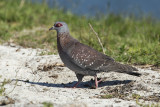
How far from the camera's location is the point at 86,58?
5.66 meters

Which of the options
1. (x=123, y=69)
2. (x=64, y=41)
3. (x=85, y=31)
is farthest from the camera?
(x=85, y=31)

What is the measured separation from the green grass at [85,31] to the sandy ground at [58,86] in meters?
0.95

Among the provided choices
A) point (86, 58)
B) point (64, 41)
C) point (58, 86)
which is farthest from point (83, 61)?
point (58, 86)

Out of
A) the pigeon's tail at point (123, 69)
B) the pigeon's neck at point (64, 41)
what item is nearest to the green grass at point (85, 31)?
the pigeon's tail at point (123, 69)

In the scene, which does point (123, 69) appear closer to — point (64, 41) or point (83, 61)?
point (83, 61)

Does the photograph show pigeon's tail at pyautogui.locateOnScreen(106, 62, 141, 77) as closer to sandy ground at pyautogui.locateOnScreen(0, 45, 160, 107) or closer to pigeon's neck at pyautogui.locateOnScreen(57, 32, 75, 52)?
sandy ground at pyautogui.locateOnScreen(0, 45, 160, 107)

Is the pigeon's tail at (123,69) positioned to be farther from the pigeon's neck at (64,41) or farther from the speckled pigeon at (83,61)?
the pigeon's neck at (64,41)

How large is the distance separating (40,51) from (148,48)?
97.9 inches

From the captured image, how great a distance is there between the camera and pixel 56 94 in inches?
199

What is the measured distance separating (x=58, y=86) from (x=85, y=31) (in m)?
3.26

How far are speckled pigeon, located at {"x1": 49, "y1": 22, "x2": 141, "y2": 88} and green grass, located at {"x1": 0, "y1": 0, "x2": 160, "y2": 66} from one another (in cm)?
129

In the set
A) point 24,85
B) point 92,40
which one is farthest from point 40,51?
point 24,85

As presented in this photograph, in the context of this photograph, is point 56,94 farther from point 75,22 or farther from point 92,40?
point 75,22

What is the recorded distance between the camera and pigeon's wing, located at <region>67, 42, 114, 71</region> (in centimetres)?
557
